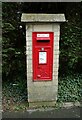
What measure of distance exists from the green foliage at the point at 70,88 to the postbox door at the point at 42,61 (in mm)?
788

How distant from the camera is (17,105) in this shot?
5223mm

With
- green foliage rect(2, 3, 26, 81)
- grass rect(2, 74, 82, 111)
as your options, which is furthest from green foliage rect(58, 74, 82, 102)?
green foliage rect(2, 3, 26, 81)

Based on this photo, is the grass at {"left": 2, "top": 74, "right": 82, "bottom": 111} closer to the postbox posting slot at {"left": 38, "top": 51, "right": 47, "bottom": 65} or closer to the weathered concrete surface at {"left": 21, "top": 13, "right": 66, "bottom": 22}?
the postbox posting slot at {"left": 38, "top": 51, "right": 47, "bottom": 65}

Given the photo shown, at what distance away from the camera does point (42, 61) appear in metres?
4.78

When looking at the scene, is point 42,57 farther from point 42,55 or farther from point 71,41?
point 71,41

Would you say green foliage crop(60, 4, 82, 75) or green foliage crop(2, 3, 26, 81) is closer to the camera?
green foliage crop(2, 3, 26, 81)

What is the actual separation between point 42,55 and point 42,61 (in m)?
0.12

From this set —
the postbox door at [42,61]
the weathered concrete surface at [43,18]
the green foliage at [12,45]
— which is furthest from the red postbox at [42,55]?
the green foliage at [12,45]

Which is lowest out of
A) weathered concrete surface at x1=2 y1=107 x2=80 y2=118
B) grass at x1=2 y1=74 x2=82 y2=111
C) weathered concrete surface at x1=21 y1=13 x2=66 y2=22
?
weathered concrete surface at x1=2 y1=107 x2=80 y2=118

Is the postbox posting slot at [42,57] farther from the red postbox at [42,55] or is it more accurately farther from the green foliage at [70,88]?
the green foliage at [70,88]

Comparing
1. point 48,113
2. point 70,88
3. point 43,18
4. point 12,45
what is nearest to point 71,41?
point 70,88

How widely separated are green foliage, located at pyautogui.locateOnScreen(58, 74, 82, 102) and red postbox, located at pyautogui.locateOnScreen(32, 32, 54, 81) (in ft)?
2.59

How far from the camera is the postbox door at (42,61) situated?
4711mm

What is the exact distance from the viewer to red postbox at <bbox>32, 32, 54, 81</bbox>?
4.66 m
